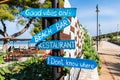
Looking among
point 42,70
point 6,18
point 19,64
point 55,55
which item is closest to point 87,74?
point 19,64

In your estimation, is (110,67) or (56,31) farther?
(110,67)

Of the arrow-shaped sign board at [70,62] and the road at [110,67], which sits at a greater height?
the arrow-shaped sign board at [70,62]

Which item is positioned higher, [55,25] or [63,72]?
[55,25]

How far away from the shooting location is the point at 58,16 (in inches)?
166

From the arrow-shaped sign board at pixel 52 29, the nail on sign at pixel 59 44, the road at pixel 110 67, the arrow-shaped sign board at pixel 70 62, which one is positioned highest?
the arrow-shaped sign board at pixel 52 29

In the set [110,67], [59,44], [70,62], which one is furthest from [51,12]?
[110,67]

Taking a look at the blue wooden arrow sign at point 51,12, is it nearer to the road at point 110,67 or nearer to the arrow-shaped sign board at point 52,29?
the arrow-shaped sign board at point 52,29

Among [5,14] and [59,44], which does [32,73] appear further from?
[5,14]

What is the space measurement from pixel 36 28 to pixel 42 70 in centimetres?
2735

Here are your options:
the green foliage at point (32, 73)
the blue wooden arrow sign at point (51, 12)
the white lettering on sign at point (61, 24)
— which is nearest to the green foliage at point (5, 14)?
the green foliage at point (32, 73)

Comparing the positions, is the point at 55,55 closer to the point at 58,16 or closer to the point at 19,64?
the point at 58,16

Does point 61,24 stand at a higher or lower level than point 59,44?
higher

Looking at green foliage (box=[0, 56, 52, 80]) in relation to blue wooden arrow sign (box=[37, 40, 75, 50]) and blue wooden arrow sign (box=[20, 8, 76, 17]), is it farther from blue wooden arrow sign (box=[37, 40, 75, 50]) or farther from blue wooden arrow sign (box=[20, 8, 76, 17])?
blue wooden arrow sign (box=[20, 8, 76, 17])

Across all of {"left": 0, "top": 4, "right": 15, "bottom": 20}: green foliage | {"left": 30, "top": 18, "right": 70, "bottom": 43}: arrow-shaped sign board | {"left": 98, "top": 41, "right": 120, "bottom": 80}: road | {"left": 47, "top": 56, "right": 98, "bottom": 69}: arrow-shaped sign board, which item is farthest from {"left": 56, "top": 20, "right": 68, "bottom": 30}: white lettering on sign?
{"left": 0, "top": 4, "right": 15, "bottom": 20}: green foliage
